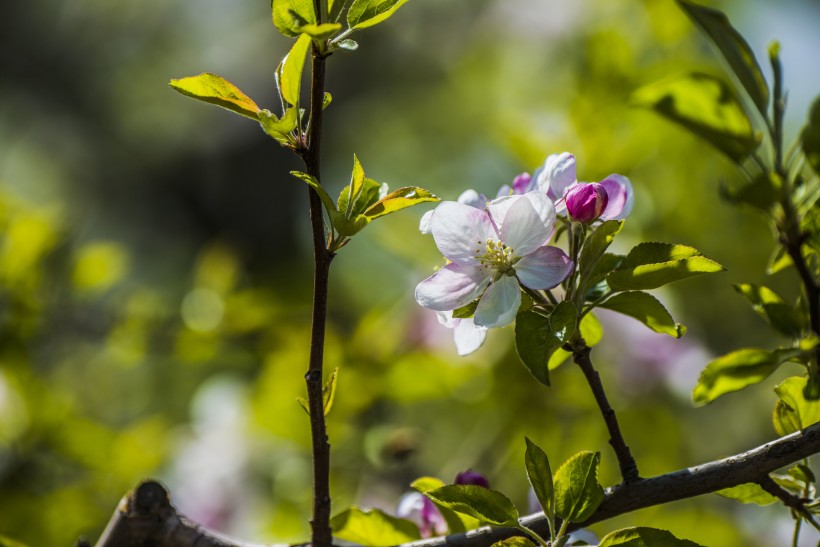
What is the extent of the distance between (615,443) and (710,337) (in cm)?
161

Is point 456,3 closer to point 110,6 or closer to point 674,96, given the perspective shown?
point 110,6

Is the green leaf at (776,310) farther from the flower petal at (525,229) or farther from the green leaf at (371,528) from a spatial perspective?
the green leaf at (371,528)

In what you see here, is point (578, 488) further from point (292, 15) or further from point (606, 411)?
point (292, 15)

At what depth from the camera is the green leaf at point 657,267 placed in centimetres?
57

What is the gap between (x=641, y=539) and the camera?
1.86 feet

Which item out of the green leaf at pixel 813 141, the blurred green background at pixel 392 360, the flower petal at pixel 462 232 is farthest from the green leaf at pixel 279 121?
the blurred green background at pixel 392 360

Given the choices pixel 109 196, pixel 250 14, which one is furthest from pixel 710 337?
pixel 250 14

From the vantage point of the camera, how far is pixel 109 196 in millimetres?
4035

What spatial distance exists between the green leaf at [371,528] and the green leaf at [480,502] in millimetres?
122

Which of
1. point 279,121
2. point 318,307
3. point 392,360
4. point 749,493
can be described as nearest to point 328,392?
point 318,307

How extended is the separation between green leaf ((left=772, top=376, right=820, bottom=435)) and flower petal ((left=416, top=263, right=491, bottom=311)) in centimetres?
22

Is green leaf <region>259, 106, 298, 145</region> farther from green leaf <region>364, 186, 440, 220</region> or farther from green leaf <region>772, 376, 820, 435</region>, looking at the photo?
green leaf <region>772, 376, 820, 435</region>

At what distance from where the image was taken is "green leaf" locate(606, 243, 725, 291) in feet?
1.88

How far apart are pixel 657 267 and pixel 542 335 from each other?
9cm
